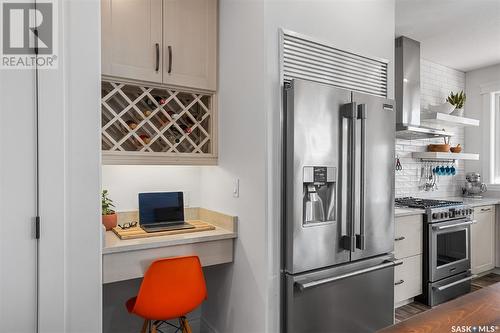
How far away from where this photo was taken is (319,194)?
2133 mm

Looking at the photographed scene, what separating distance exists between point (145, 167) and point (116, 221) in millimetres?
449

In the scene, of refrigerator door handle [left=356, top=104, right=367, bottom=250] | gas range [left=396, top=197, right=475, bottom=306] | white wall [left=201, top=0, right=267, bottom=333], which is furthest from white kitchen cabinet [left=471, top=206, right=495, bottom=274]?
white wall [left=201, top=0, right=267, bottom=333]

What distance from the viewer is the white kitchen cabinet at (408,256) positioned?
2.91 metres

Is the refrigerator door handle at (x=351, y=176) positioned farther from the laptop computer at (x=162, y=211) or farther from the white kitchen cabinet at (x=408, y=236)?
the laptop computer at (x=162, y=211)

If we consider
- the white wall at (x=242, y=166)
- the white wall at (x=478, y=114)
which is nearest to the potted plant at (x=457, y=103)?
the white wall at (x=478, y=114)

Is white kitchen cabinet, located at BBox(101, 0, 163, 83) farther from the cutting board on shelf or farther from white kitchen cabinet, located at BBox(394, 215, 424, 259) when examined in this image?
white kitchen cabinet, located at BBox(394, 215, 424, 259)

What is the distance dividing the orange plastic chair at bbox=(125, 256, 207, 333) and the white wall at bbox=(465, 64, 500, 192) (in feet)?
14.4

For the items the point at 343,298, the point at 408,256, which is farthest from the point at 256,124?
the point at 408,256

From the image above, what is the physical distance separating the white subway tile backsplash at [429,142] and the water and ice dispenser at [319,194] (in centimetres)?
209

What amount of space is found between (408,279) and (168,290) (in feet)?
7.37

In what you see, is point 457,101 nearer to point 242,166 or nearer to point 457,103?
point 457,103

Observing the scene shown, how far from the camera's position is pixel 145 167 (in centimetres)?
247

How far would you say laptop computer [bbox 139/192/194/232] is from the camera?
2273 millimetres

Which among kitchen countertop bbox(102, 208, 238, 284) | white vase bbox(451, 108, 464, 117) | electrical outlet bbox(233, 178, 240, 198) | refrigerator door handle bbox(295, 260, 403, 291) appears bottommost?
refrigerator door handle bbox(295, 260, 403, 291)
